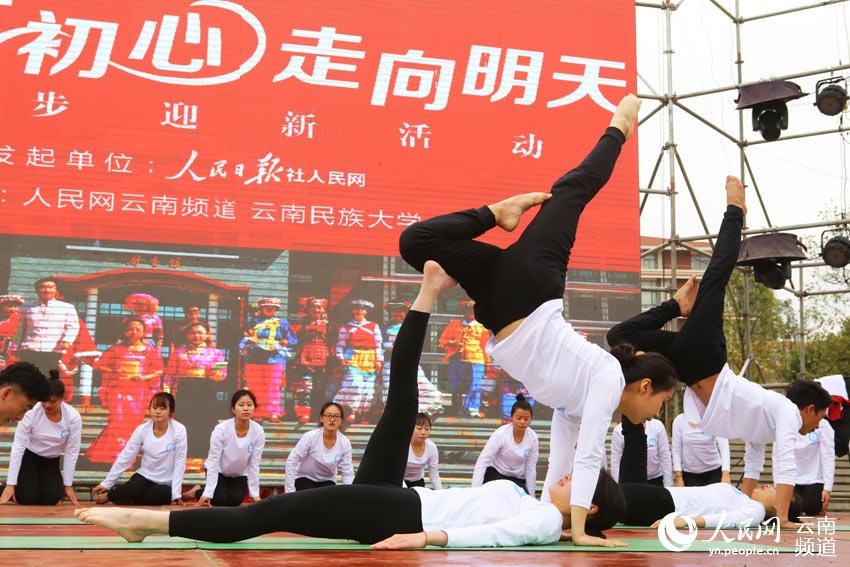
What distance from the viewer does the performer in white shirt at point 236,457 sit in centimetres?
546

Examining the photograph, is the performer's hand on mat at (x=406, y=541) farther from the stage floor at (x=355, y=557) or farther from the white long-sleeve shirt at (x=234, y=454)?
the white long-sleeve shirt at (x=234, y=454)

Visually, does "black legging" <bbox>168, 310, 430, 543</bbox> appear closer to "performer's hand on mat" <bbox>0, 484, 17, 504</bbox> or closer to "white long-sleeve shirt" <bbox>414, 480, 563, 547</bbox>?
"white long-sleeve shirt" <bbox>414, 480, 563, 547</bbox>

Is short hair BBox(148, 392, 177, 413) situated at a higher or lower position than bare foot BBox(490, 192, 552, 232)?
lower

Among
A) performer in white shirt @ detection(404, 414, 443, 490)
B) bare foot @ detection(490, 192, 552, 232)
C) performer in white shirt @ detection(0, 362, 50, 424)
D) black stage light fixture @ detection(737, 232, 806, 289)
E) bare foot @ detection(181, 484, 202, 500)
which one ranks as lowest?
bare foot @ detection(181, 484, 202, 500)

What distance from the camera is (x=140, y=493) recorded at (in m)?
5.50

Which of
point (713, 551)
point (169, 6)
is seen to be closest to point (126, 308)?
point (169, 6)

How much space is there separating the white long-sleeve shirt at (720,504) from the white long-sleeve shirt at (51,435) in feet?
11.4

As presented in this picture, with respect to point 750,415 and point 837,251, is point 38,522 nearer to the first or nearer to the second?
point 750,415

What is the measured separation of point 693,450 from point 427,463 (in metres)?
1.72

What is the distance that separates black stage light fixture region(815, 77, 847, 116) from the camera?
7.28m

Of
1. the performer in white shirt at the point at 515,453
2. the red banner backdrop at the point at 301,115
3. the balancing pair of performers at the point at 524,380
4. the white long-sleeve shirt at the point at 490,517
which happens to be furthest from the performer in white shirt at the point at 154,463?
the white long-sleeve shirt at the point at 490,517

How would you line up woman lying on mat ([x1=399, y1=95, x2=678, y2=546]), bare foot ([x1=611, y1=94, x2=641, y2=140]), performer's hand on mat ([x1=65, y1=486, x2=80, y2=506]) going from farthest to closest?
performer's hand on mat ([x1=65, y1=486, x2=80, y2=506]) → bare foot ([x1=611, y1=94, x2=641, y2=140]) → woman lying on mat ([x1=399, y1=95, x2=678, y2=546])

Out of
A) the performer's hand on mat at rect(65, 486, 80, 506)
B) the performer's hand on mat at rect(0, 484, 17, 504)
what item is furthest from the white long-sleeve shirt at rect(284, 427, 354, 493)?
the performer's hand on mat at rect(0, 484, 17, 504)

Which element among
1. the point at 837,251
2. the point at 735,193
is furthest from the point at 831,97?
the point at 735,193
